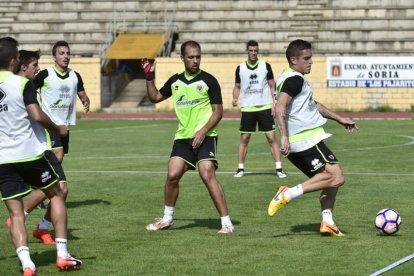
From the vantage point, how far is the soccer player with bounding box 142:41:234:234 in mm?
11305

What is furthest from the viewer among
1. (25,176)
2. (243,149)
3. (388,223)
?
(243,149)

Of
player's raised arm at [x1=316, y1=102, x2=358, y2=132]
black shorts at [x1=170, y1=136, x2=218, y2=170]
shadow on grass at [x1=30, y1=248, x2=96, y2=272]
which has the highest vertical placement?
player's raised arm at [x1=316, y1=102, x2=358, y2=132]

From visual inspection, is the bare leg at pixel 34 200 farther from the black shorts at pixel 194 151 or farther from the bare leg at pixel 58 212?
the bare leg at pixel 58 212

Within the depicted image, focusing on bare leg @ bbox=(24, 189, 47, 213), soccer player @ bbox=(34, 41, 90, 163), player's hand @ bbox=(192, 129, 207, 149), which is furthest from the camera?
soccer player @ bbox=(34, 41, 90, 163)

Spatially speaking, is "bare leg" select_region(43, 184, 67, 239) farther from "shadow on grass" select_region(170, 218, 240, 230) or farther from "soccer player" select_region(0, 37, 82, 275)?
"shadow on grass" select_region(170, 218, 240, 230)

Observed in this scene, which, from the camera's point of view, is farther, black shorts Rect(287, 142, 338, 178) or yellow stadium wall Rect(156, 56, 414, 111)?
yellow stadium wall Rect(156, 56, 414, 111)

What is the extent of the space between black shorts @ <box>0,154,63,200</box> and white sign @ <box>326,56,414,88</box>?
102ft

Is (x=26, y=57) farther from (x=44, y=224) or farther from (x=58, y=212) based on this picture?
(x=58, y=212)

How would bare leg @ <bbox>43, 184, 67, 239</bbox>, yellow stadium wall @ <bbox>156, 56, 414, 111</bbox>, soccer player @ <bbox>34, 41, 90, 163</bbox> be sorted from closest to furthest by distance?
bare leg @ <bbox>43, 184, 67, 239</bbox>
soccer player @ <bbox>34, 41, 90, 163</bbox>
yellow stadium wall @ <bbox>156, 56, 414, 111</bbox>

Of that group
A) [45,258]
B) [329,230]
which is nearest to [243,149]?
[329,230]

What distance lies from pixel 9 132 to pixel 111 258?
173 centimetres

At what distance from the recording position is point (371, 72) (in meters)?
39.2

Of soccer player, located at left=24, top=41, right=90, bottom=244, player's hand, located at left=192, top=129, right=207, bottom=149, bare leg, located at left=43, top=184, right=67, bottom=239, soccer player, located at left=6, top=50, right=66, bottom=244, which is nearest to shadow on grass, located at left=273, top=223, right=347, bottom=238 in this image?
player's hand, located at left=192, top=129, right=207, bottom=149

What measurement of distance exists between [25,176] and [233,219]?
4.06m
